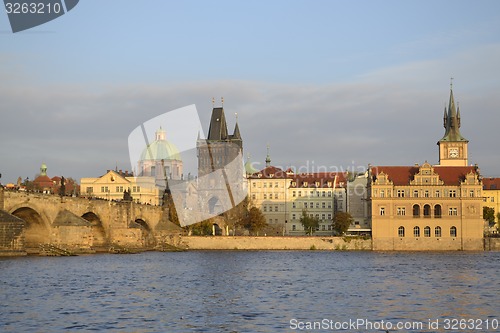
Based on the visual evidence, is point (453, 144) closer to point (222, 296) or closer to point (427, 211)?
point (427, 211)

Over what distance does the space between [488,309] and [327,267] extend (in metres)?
34.5

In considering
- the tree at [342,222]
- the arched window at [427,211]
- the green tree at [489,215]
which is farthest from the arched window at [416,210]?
the green tree at [489,215]

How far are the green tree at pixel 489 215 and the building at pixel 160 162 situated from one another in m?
67.7

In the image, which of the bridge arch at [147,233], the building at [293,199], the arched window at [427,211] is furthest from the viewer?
the building at [293,199]

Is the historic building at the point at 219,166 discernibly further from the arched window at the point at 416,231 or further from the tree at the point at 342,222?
the arched window at the point at 416,231

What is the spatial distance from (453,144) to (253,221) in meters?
47.1

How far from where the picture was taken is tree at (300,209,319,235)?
463 ft

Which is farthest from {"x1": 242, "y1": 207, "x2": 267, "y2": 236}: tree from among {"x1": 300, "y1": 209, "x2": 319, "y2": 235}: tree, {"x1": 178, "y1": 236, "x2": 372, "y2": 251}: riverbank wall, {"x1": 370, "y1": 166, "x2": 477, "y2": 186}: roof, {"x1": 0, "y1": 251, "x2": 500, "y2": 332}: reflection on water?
{"x1": 0, "y1": 251, "x2": 500, "y2": 332}: reflection on water

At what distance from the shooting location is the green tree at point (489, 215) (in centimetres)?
14689

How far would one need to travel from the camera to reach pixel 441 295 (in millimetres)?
44469

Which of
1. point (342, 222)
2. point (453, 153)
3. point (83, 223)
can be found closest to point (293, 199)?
point (342, 222)

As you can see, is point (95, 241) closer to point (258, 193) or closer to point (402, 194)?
point (402, 194)

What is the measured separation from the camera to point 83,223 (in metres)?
82.6

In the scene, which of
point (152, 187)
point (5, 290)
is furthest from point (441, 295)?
point (152, 187)
